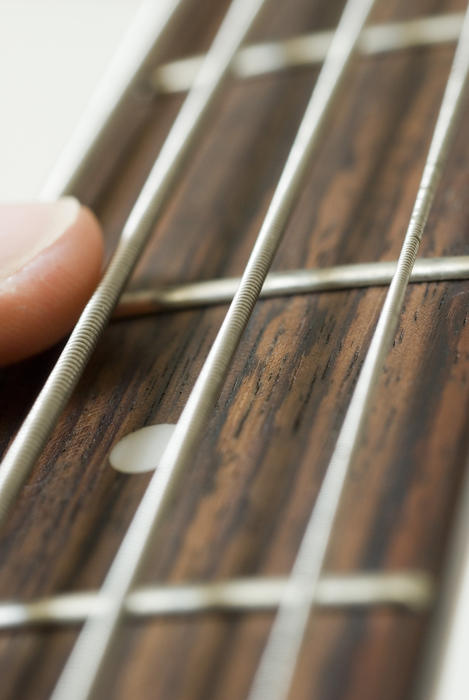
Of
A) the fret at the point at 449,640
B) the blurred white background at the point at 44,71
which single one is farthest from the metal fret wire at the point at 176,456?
the blurred white background at the point at 44,71

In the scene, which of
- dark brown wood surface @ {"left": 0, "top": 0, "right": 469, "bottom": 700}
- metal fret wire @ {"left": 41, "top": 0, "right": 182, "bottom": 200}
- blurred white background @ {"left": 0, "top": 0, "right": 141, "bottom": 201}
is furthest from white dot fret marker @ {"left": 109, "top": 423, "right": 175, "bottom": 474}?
blurred white background @ {"left": 0, "top": 0, "right": 141, "bottom": 201}

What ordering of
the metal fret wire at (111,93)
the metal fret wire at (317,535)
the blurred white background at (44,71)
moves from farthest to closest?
1. the blurred white background at (44,71)
2. the metal fret wire at (111,93)
3. the metal fret wire at (317,535)

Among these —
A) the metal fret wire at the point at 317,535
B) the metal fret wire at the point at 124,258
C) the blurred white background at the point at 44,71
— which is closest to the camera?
the metal fret wire at the point at 317,535

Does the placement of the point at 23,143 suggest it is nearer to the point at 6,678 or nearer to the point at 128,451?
the point at 128,451

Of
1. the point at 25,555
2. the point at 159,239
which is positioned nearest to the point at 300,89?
the point at 159,239

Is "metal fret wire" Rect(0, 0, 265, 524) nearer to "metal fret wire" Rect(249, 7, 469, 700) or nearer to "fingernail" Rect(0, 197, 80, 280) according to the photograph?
"fingernail" Rect(0, 197, 80, 280)

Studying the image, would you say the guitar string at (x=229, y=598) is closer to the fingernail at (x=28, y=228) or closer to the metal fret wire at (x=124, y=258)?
the metal fret wire at (x=124, y=258)
